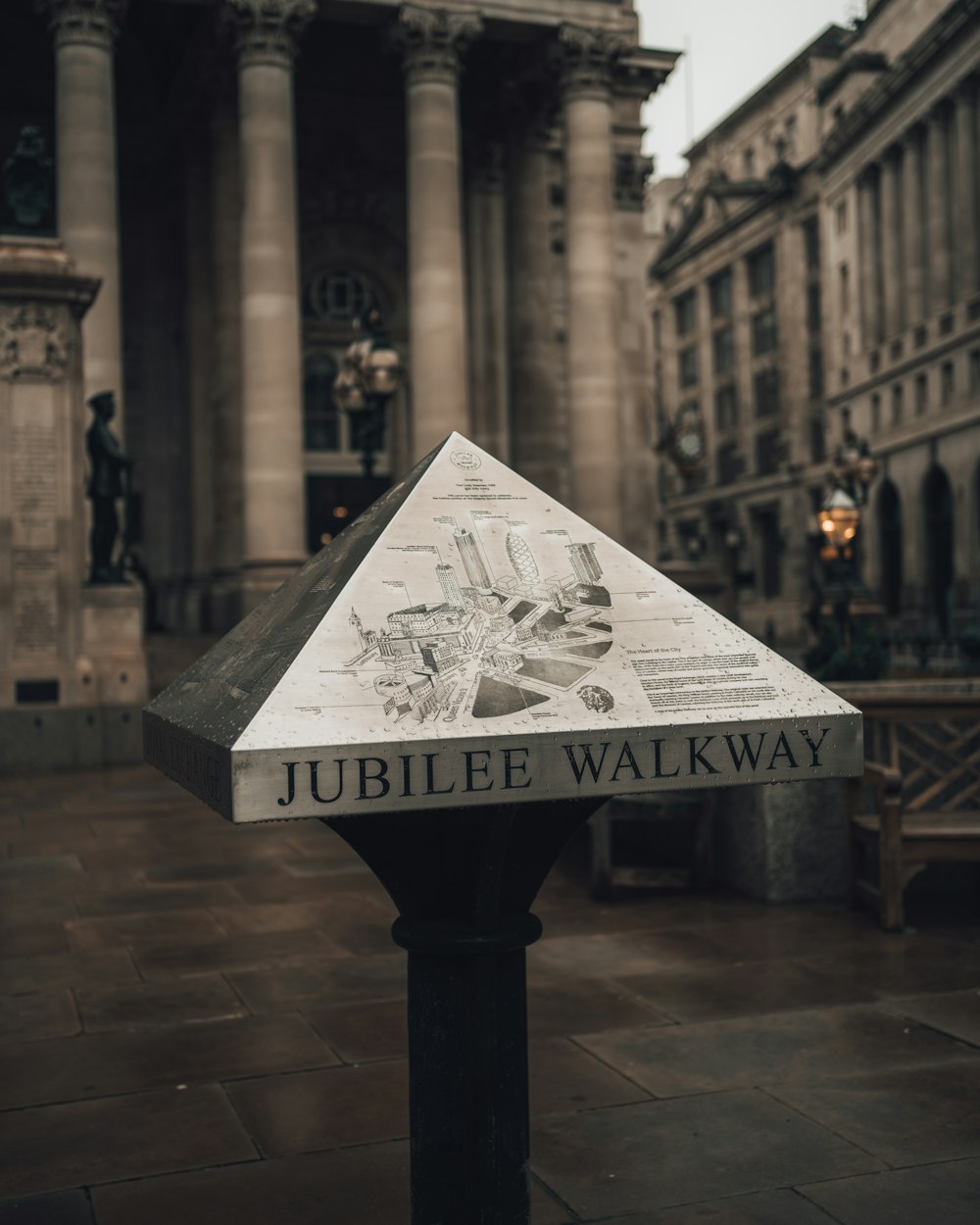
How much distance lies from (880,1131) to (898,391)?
59610 millimetres

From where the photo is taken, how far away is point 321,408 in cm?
3684

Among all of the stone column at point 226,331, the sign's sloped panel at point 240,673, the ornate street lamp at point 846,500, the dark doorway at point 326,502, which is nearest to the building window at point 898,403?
the ornate street lamp at point 846,500

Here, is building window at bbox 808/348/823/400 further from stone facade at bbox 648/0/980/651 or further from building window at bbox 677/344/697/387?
building window at bbox 677/344/697/387

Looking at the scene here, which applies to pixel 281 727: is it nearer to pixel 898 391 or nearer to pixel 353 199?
pixel 353 199

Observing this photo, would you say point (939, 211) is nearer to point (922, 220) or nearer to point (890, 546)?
point (922, 220)

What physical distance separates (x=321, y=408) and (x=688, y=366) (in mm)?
55603

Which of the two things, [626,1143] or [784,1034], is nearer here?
[626,1143]

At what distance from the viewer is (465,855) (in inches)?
134

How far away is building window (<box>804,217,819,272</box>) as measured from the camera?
7300cm

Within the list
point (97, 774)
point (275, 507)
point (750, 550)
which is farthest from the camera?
point (750, 550)

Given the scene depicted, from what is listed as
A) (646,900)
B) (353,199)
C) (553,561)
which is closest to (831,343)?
(353,199)

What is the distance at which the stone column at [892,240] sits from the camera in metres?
63.0

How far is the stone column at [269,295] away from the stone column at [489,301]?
8.40 meters

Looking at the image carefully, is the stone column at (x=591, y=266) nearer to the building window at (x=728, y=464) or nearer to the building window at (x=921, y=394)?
the building window at (x=921, y=394)
